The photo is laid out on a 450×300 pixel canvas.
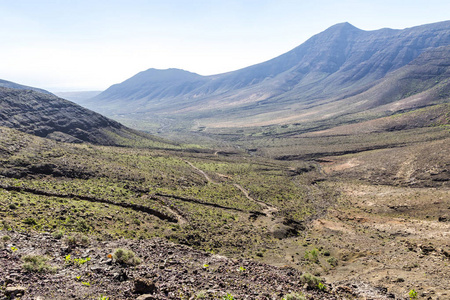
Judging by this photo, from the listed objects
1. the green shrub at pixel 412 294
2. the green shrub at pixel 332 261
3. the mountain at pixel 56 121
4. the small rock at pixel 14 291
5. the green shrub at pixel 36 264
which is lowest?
the green shrub at pixel 332 261

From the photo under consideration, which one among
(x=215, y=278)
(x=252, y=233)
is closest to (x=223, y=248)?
(x=252, y=233)

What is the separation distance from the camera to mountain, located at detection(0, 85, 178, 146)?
67.4 m

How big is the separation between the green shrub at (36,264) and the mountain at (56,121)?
210 feet

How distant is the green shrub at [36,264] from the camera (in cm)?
1125

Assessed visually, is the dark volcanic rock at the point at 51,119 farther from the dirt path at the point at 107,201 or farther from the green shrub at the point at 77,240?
the green shrub at the point at 77,240

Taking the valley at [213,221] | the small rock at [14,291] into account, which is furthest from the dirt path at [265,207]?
→ the small rock at [14,291]

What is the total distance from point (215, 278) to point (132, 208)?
1642 cm

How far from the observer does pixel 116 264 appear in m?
13.5

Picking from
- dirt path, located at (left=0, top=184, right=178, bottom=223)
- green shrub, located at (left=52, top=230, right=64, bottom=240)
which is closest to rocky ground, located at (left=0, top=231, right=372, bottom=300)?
green shrub, located at (left=52, top=230, right=64, bottom=240)

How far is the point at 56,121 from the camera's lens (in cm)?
7525

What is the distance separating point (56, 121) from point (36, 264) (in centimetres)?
7573

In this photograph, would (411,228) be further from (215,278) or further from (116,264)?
(116,264)

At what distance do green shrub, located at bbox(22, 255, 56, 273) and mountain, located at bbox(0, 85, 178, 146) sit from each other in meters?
64.0

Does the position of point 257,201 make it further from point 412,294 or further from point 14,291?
point 14,291
